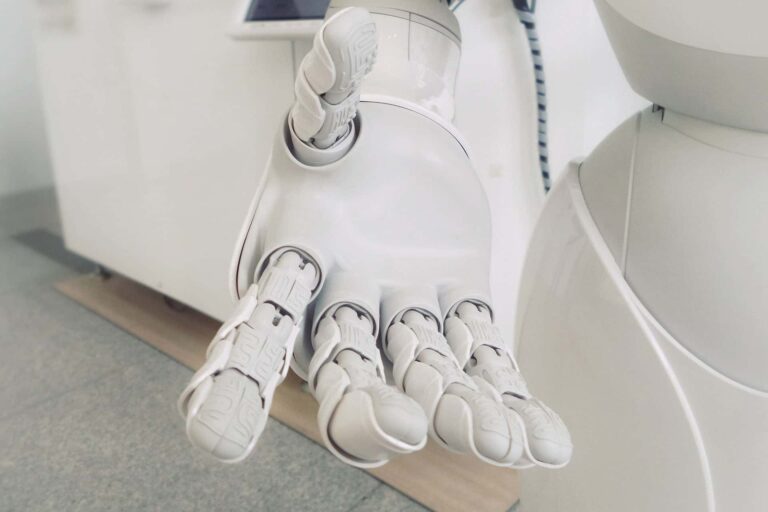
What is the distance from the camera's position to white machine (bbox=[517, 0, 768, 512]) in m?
0.41

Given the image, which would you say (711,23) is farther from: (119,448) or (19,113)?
(19,113)

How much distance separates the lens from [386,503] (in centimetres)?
92

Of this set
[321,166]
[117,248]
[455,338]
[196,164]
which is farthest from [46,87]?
[455,338]

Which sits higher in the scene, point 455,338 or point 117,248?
point 455,338

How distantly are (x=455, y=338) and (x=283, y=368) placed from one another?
0.36ft

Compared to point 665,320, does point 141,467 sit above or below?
below

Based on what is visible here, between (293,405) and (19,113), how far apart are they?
1270mm

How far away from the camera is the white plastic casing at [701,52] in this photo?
0.37m

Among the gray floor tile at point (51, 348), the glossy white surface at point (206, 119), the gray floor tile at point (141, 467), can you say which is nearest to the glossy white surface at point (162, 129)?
the glossy white surface at point (206, 119)

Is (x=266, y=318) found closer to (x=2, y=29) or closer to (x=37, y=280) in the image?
(x=37, y=280)

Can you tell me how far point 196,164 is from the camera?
116 centimetres

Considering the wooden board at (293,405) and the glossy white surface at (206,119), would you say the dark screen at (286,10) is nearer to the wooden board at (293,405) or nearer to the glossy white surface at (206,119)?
the glossy white surface at (206,119)

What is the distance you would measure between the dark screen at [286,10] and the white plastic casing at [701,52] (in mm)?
477

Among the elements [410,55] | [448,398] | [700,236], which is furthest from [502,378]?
[410,55]
